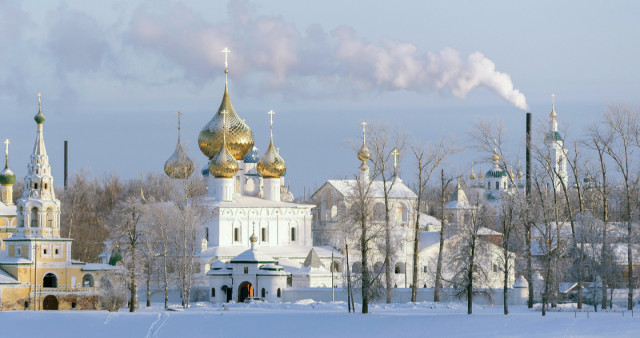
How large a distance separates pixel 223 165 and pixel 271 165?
361 cm

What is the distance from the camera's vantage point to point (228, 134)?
75.7m

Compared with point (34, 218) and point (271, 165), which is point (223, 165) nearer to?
point (271, 165)

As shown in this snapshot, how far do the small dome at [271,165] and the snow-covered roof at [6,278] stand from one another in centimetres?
2031

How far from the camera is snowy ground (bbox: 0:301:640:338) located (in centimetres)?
4241

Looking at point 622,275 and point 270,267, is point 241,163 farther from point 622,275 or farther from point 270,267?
point 622,275

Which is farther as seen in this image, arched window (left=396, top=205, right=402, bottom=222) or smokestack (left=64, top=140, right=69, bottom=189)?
smokestack (left=64, top=140, right=69, bottom=189)

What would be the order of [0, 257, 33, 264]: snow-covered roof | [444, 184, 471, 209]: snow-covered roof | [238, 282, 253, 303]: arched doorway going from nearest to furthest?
[0, 257, 33, 264]: snow-covered roof < [238, 282, 253, 303]: arched doorway < [444, 184, 471, 209]: snow-covered roof

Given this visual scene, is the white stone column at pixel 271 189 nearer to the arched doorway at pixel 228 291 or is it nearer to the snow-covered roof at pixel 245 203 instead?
the snow-covered roof at pixel 245 203

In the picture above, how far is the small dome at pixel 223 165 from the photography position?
72.1m

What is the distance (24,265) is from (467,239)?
66.0ft

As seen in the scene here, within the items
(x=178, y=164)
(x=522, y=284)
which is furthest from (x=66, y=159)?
(x=522, y=284)

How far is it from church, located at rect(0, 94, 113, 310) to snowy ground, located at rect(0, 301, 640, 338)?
32.1 ft

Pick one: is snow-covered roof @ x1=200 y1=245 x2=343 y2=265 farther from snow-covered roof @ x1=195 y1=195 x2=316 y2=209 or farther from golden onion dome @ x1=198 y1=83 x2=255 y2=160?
golden onion dome @ x1=198 y1=83 x2=255 y2=160

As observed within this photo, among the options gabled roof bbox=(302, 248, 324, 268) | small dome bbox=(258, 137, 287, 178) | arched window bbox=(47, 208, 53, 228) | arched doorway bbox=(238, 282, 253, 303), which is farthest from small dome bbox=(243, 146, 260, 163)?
arched window bbox=(47, 208, 53, 228)
